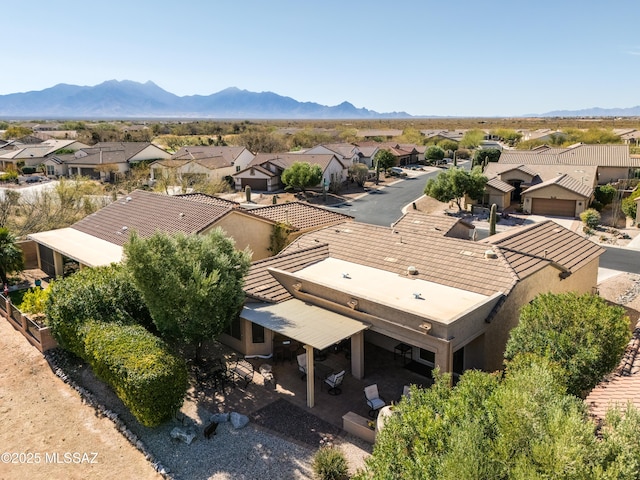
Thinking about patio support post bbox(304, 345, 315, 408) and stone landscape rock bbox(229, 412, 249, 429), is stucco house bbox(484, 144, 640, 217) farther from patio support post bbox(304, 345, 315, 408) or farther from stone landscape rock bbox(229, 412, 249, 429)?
stone landscape rock bbox(229, 412, 249, 429)

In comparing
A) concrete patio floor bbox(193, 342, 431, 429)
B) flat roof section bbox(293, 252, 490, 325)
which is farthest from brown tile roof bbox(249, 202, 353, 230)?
concrete patio floor bbox(193, 342, 431, 429)

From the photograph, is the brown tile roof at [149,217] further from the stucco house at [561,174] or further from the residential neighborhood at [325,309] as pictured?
the stucco house at [561,174]

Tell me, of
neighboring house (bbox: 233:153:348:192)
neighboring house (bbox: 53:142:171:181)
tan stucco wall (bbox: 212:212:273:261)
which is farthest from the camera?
neighboring house (bbox: 53:142:171:181)

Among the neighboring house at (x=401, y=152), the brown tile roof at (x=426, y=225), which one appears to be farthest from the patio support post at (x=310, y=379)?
the neighboring house at (x=401, y=152)

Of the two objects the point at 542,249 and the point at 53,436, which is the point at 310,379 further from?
the point at 542,249

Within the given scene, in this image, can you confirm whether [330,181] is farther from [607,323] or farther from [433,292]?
[607,323]
